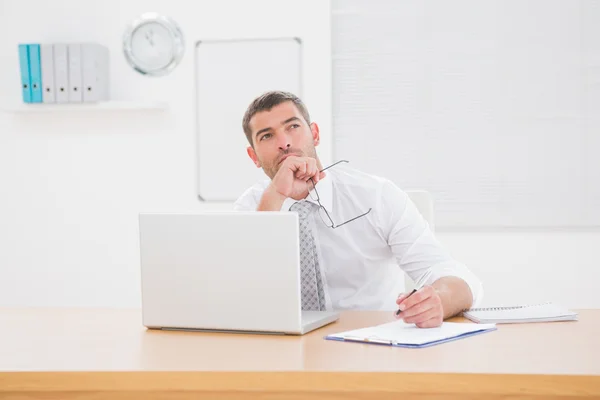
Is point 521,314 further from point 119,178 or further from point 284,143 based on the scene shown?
point 119,178

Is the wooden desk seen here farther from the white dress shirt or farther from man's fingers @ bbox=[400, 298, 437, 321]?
the white dress shirt

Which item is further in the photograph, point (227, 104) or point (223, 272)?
point (227, 104)

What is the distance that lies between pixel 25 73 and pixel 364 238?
233 cm

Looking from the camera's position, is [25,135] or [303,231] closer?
[303,231]

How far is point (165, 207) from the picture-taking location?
3902 mm

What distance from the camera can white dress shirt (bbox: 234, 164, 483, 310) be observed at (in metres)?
2.18

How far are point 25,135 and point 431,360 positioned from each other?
3189 mm

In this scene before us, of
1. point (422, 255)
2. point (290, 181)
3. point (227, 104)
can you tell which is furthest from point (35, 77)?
point (422, 255)

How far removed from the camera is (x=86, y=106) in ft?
12.5

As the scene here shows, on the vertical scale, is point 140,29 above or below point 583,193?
above

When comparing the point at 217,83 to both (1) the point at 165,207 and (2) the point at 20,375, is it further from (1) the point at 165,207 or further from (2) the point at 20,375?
(2) the point at 20,375

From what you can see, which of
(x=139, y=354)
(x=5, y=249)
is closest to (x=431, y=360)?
(x=139, y=354)

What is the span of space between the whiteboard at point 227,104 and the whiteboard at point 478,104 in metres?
0.39

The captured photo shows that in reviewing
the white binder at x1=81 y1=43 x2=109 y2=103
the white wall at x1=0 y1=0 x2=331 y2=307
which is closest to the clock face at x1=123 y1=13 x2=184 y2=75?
the white wall at x1=0 y1=0 x2=331 y2=307
